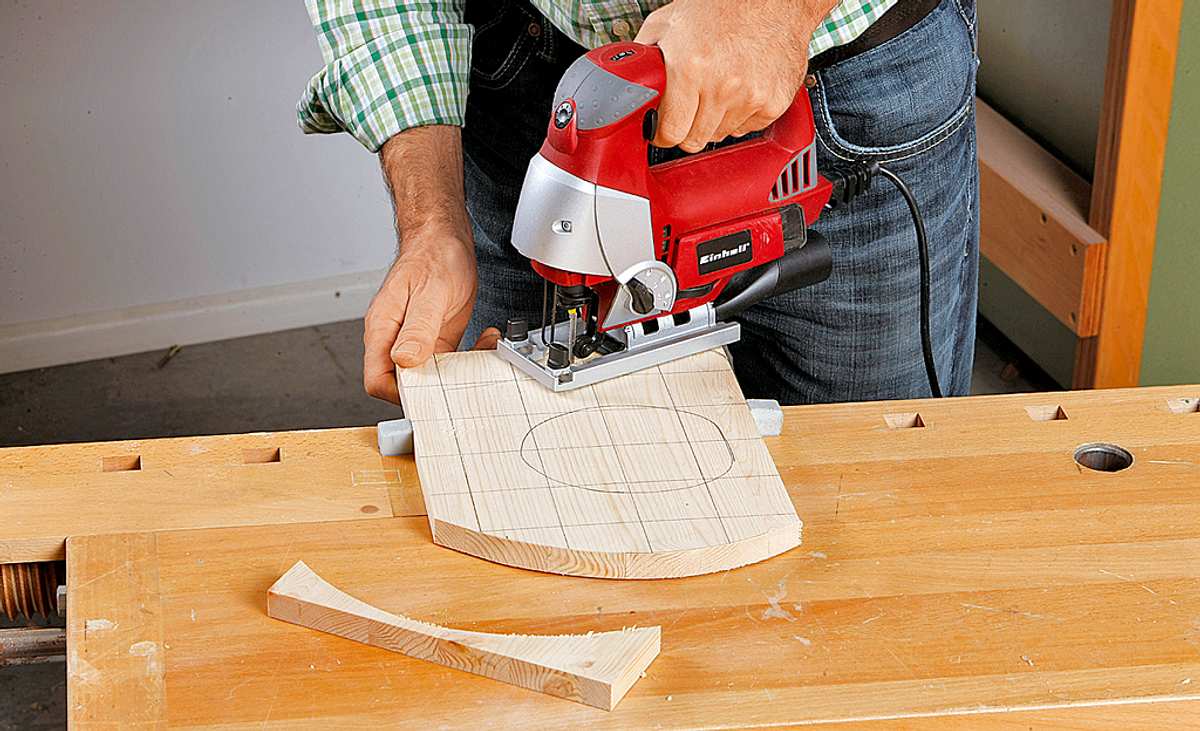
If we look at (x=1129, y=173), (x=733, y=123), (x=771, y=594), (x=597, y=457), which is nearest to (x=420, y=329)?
(x=597, y=457)

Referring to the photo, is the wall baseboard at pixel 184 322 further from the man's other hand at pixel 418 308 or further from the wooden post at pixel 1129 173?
the man's other hand at pixel 418 308

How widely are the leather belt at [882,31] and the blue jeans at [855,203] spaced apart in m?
0.01

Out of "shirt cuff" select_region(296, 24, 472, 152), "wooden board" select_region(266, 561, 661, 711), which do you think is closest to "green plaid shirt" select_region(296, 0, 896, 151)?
"shirt cuff" select_region(296, 24, 472, 152)

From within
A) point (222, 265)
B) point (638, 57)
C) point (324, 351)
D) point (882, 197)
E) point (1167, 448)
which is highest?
point (638, 57)

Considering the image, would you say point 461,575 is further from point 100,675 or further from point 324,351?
point 324,351

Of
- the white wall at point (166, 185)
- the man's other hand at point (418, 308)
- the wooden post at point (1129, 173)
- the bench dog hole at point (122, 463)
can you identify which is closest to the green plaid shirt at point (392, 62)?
the man's other hand at point (418, 308)

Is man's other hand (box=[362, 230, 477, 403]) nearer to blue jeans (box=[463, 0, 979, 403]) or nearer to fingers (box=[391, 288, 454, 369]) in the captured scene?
fingers (box=[391, 288, 454, 369])

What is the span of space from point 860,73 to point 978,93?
187cm

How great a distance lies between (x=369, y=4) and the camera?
4.84 feet

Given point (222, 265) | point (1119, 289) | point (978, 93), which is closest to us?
point (1119, 289)

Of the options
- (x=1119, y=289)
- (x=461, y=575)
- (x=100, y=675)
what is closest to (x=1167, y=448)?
(x=461, y=575)

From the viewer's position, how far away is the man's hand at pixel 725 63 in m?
1.14

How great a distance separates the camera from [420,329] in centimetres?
131

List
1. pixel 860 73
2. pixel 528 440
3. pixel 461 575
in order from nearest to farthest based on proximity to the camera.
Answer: pixel 461 575
pixel 528 440
pixel 860 73
